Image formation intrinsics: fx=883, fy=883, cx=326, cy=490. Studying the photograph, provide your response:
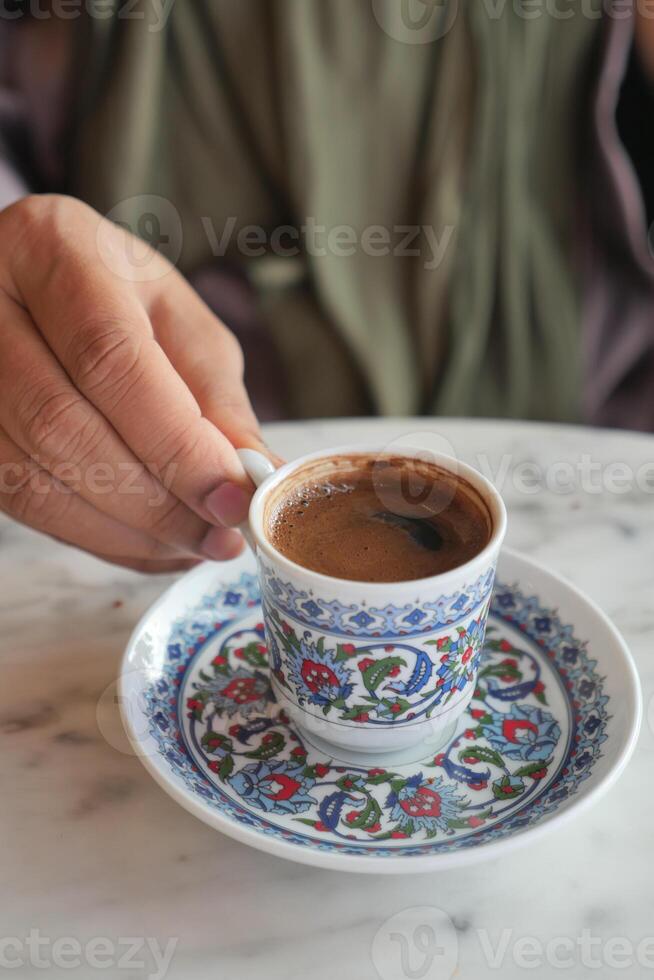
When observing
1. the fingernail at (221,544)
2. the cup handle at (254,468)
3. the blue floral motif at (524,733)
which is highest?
the cup handle at (254,468)

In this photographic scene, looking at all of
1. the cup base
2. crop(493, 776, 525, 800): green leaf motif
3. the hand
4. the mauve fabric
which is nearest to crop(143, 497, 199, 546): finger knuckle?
the hand

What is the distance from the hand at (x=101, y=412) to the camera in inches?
28.2

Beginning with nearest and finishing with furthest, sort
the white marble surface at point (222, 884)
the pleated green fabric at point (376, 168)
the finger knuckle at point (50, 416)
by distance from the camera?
1. the white marble surface at point (222, 884)
2. the finger knuckle at point (50, 416)
3. the pleated green fabric at point (376, 168)

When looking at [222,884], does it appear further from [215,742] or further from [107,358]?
[107,358]

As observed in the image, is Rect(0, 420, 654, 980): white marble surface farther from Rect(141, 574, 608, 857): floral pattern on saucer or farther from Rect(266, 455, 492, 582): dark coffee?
Rect(266, 455, 492, 582): dark coffee

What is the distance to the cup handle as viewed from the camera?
703mm

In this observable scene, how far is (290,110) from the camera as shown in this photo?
117 centimetres

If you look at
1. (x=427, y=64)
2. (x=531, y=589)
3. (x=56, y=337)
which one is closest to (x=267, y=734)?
(x=531, y=589)

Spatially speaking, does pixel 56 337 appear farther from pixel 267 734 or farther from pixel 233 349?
pixel 267 734

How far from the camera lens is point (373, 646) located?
60 cm

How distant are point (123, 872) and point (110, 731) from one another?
0.43 ft

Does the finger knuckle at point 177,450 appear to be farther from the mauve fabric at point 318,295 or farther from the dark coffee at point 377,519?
the mauve fabric at point 318,295

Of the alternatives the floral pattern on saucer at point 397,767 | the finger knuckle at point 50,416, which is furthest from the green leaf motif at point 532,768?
the finger knuckle at point 50,416

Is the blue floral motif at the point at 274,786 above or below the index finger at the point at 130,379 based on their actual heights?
below
